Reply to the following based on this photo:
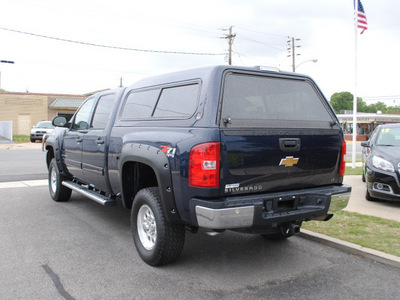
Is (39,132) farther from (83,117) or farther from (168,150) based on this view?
(168,150)

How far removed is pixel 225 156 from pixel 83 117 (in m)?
3.75

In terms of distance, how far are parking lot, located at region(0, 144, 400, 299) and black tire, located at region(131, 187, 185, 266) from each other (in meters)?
0.15

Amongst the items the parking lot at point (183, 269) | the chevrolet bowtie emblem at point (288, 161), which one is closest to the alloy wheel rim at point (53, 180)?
the parking lot at point (183, 269)

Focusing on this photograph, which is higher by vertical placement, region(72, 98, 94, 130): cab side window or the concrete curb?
region(72, 98, 94, 130): cab side window

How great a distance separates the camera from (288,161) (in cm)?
366

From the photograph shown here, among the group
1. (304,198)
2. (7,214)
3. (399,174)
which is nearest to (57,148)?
(7,214)

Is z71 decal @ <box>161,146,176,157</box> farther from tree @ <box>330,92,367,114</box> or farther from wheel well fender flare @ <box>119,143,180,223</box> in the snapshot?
tree @ <box>330,92,367,114</box>

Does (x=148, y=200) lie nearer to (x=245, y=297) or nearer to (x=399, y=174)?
(x=245, y=297)

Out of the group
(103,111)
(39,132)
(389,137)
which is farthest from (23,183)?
(39,132)

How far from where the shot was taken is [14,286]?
3469 mm

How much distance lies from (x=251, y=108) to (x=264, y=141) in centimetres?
43

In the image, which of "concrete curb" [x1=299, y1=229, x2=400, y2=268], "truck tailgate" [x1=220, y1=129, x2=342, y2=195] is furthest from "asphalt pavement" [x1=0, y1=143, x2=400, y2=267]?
"truck tailgate" [x1=220, y1=129, x2=342, y2=195]

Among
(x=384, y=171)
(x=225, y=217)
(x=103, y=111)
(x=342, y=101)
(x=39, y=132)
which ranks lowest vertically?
(x=225, y=217)

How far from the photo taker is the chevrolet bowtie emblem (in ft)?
11.9
